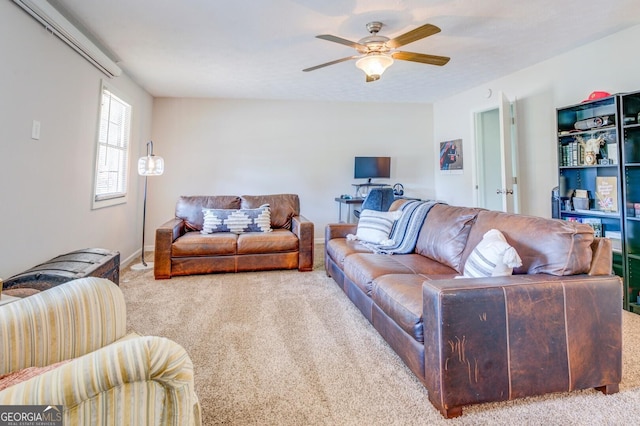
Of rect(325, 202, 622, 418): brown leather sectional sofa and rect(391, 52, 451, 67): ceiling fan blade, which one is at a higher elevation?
rect(391, 52, 451, 67): ceiling fan blade

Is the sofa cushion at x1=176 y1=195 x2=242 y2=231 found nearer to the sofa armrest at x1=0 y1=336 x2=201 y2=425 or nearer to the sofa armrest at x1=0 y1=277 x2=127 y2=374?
the sofa armrest at x1=0 y1=277 x2=127 y2=374

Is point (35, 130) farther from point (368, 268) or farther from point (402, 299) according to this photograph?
point (402, 299)

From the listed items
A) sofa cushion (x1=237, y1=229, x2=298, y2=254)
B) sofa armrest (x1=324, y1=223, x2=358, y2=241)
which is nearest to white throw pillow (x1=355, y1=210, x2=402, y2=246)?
sofa armrest (x1=324, y1=223, x2=358, y2=241)

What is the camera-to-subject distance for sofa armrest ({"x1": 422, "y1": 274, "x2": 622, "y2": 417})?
49.4 inches

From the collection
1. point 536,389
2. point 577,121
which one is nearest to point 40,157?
point 536,389

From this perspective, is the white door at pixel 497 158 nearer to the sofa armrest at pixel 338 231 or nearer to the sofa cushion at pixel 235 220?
the sofa armrest at pixel 338 231

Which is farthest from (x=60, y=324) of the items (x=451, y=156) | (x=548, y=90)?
(x=451, y=156)

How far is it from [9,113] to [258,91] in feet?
9.82

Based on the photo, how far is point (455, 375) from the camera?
4.12 feet

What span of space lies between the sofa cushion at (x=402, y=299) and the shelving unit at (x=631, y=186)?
2012mm

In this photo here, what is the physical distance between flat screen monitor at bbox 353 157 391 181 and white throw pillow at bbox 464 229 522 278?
3561 mm

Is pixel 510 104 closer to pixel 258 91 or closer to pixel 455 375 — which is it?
pixel 258 91

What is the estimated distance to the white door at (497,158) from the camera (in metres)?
3.43

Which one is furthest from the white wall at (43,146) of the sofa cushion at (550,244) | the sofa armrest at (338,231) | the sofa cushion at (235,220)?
the sofa cushion at (550,244)
